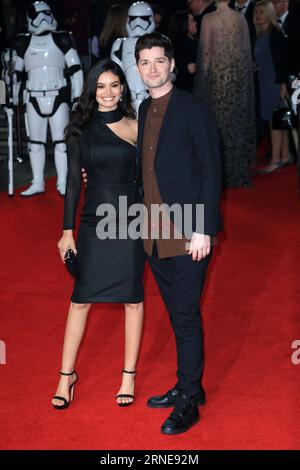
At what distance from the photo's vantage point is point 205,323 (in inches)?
193

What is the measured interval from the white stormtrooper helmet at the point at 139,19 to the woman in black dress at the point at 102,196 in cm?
460

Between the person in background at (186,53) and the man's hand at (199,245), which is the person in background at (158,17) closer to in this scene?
the person in background at (186,53)

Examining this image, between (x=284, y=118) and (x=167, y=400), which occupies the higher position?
(x=284, y=118)

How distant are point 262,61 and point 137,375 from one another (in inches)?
239

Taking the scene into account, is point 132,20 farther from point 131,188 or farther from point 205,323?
point 131,188

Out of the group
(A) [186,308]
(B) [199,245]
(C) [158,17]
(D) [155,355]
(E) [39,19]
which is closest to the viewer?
(B) [199,245]

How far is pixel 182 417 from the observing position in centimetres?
353

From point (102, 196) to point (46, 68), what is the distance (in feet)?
15.1

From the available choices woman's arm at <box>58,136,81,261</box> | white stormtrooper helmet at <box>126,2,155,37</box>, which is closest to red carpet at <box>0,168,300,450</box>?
woman's arm at <box>58,136,81,261</box>

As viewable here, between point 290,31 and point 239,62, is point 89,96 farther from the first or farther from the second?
point 290,31

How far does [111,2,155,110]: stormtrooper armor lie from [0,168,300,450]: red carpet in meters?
1.92

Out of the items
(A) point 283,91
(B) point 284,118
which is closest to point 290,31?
(A) point 283,91

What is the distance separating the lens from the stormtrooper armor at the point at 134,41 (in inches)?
320

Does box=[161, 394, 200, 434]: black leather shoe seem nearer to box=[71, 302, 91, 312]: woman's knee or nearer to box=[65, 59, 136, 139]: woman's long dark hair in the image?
box=[71, 302, 91, 312]: woman's knee
